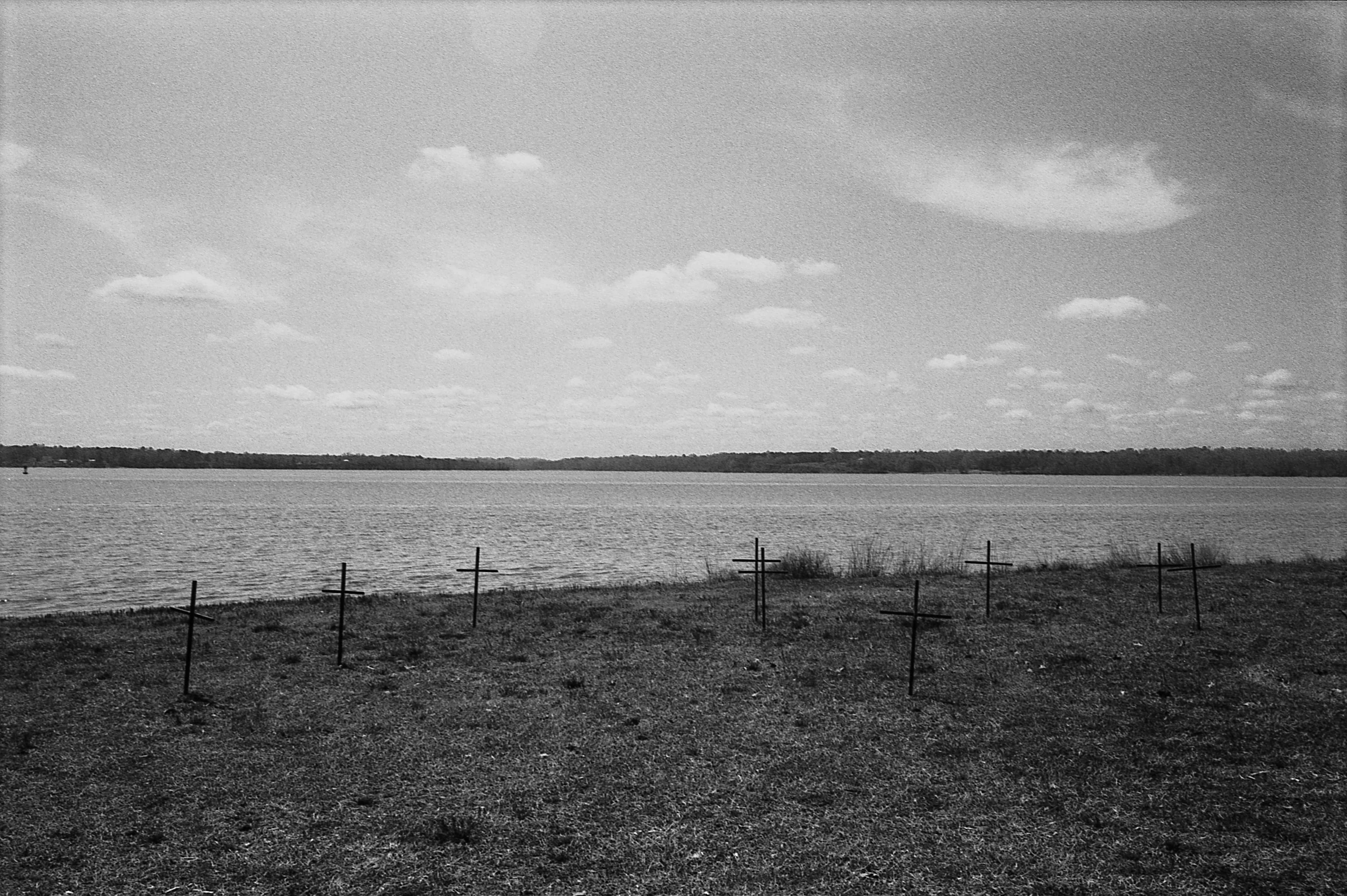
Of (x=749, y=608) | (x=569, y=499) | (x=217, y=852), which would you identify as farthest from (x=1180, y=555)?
(x=569, y=499)

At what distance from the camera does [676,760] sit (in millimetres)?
9977

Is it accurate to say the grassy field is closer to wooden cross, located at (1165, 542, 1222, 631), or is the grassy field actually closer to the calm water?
wooden cross, located at (1165, 542, 1222, 631)

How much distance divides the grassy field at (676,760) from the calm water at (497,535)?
15.8 m

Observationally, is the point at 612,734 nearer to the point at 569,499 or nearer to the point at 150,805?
the point at 150,805

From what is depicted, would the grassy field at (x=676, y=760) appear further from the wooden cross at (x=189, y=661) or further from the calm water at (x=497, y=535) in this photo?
the calm water at (x=497, y=535)

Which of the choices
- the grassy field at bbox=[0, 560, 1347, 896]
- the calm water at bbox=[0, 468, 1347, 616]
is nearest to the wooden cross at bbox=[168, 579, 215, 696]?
the grassy field at bbox=[0, 560, 1347, 896]

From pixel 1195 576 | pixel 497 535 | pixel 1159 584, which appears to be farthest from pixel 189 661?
pixel 497 535

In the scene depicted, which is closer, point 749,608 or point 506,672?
point 506,672

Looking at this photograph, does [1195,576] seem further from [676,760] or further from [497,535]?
[497,535]

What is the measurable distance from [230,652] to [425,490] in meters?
161

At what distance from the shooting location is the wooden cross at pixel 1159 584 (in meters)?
19.8

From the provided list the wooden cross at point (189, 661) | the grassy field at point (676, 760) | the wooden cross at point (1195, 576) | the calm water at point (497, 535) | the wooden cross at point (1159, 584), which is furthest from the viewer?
the calm water at point (497, 535)

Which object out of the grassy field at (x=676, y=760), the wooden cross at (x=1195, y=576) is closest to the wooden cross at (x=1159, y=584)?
the wooden cross at (x=1195, y=576)

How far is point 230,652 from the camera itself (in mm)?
15273
